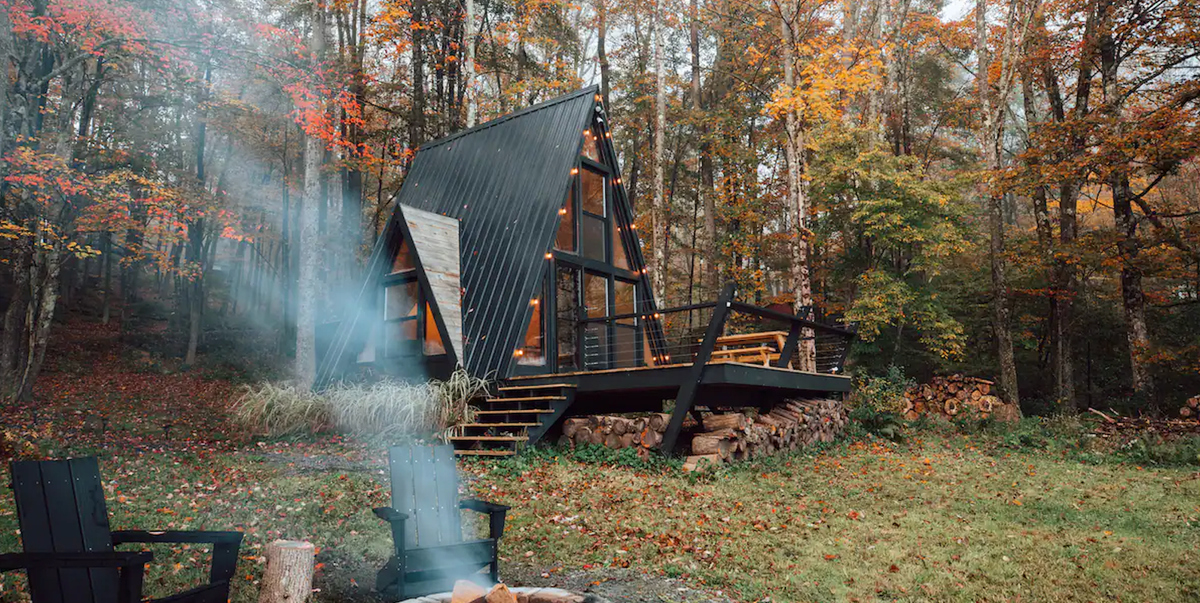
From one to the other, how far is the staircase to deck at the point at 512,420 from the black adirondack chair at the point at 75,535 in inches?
187

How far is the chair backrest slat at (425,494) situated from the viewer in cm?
356

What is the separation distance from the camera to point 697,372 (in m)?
7.32

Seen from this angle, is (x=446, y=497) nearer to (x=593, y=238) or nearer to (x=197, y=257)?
(x=593, y=238)

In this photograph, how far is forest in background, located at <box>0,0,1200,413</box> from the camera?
10273 millimetres

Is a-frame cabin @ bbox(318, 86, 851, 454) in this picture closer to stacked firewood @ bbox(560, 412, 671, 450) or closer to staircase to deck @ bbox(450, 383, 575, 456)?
staircase to deck @ bbox(450, 383, 575, 456)

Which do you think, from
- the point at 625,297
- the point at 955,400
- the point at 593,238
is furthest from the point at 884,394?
the point at 593,238

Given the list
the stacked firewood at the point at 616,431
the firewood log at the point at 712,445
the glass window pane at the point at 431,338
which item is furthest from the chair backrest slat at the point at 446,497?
the glass window pane at the point at 431,338

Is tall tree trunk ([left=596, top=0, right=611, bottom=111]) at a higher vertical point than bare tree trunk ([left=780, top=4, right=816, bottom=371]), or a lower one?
higher

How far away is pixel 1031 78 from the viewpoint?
48.1 ft

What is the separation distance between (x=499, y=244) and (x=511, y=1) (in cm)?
1052

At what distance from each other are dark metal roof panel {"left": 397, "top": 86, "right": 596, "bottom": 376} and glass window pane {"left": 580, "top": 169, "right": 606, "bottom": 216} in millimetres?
715

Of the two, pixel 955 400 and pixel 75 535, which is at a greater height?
pixel 75 535

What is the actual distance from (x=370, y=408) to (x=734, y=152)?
39.0ft

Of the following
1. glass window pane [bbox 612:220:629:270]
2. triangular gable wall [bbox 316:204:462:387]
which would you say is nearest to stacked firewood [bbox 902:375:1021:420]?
glass window pane [bbox 612:220:629:270]
